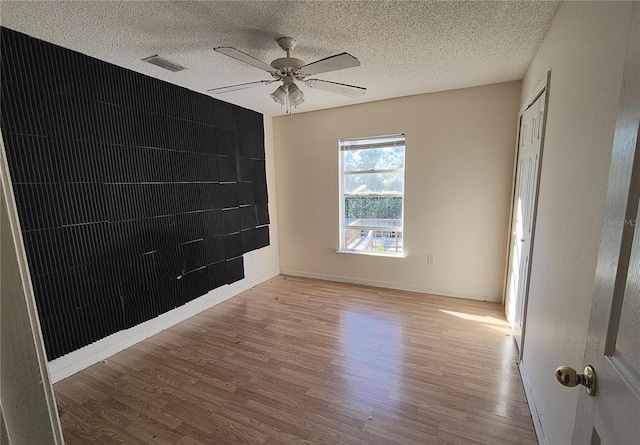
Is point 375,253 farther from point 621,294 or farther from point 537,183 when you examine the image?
point 621,294

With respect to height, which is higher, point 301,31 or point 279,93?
point 301,31

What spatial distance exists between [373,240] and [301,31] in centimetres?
278

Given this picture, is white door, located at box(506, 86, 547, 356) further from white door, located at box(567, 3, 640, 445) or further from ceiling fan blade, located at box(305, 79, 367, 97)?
white door, located at box(567, 3, 640, 445)

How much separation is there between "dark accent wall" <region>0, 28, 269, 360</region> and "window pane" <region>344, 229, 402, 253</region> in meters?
1.72

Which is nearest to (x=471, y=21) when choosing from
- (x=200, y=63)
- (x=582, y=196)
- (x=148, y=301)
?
(x=582, y=196)

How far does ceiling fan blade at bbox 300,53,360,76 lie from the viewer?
1.68 m

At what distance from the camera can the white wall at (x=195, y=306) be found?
228 cm

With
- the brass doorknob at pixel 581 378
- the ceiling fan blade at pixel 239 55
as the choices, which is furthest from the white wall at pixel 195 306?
the brass doorknob at pixel 581 378

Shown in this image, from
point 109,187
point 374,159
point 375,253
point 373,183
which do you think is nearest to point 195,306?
point 109,187

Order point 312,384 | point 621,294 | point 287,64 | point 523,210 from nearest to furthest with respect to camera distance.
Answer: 1. point 621,294
2. point 287,64
3. point 312,384
4. point 523,210

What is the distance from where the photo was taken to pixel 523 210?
2.58 metres

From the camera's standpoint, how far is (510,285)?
3016mm

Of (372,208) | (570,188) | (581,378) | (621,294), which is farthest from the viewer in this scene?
(372,208)

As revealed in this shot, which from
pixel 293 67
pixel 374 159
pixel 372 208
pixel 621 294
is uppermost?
pixel 293 67
